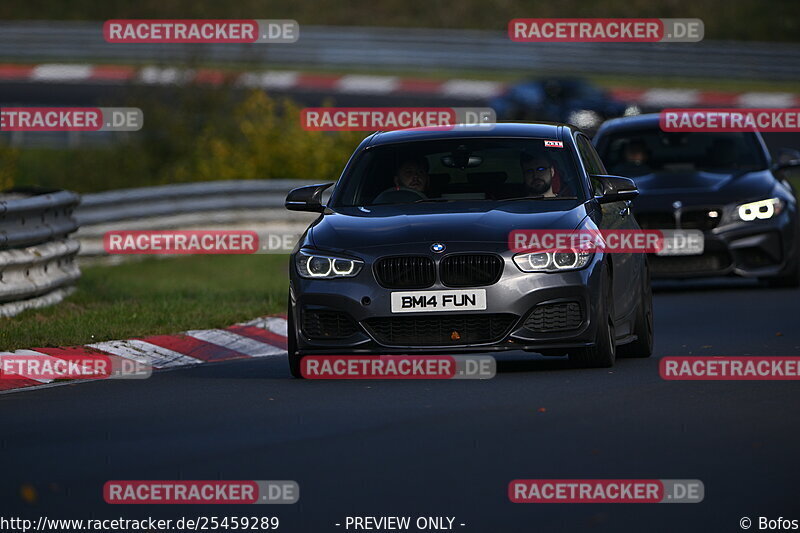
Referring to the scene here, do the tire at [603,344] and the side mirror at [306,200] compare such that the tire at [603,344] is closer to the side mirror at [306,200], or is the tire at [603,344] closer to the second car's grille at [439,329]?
the second car's grille at [439,329]

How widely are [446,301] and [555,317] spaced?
64 cm

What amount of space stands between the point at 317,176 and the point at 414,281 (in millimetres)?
17428

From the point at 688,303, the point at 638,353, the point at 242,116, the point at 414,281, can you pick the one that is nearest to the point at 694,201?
the point at 688,303

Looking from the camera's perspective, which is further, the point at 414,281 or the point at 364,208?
the point at 364,208

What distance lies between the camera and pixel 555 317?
1071 centimetres

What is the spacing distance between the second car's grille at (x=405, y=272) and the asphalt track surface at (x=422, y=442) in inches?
22.4

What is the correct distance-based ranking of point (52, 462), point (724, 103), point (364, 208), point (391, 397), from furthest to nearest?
point (724, 103) < point (364, 208) < point (391, 397) < point (52, 462)

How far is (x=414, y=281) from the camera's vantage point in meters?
10.7

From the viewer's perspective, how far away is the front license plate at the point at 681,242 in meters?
17.3

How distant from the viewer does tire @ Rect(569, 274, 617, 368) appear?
10875mm

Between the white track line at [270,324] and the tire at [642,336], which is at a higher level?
the white track line at [270,324]

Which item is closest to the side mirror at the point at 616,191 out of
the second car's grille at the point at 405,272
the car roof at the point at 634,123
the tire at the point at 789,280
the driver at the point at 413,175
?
the driver at the point at 413,175

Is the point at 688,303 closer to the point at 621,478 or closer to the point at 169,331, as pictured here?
the point at 169,331

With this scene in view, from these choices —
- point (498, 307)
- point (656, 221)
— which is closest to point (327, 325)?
point (498, 307)
